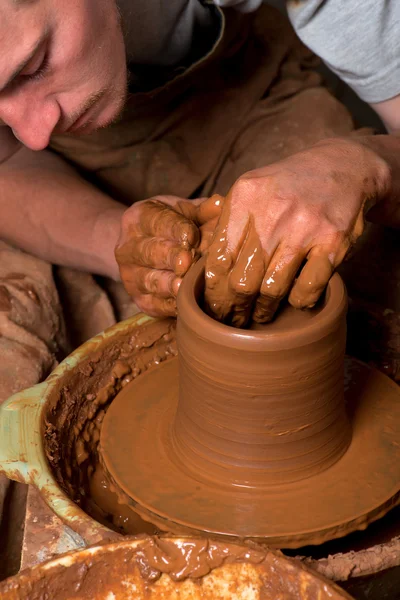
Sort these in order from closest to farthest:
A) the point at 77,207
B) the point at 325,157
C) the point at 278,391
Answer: the point at 278,391 → the point at 325,157 → the point at 77,207

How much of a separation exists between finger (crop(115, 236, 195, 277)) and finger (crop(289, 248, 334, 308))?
0.21 meters

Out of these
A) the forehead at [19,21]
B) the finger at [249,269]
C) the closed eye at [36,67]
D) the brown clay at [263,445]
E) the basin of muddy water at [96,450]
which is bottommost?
the basin of muddy water at [96,450]

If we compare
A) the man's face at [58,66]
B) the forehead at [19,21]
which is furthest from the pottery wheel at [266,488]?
the forehead at [19,21]

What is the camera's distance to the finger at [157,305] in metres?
1.43

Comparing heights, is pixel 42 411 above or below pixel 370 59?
below

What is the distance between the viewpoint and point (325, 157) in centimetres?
125

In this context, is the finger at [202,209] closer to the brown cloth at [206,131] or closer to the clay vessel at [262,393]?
the clay vessel at [262,393]

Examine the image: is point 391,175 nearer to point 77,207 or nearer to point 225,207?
point 225,207

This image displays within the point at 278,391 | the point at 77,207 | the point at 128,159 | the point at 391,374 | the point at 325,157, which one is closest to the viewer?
the point at 278,391

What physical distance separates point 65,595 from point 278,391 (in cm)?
40

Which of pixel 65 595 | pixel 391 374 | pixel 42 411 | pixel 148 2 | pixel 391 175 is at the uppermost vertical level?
pixel 148 2

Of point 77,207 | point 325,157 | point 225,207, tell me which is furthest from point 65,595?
point 77,207

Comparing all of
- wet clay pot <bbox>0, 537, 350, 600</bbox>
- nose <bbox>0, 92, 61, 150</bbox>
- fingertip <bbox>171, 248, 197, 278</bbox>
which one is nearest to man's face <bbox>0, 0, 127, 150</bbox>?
nose <bbox>0, 92, 61, 150</bbox>

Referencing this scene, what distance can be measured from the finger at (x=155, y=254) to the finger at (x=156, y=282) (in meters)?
0.01
